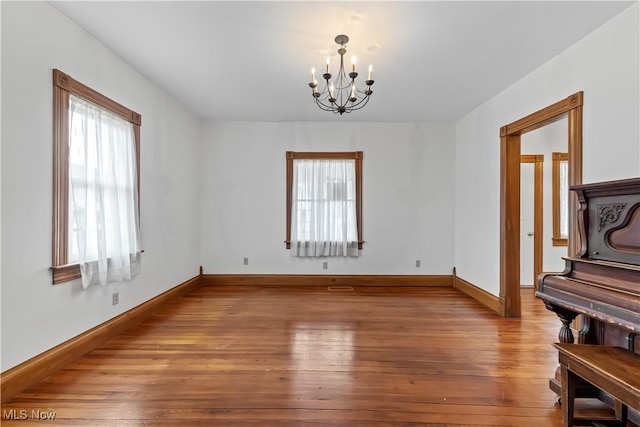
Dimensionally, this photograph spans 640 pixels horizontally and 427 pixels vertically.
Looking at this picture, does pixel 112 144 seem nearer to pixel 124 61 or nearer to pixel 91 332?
pixel 124 61

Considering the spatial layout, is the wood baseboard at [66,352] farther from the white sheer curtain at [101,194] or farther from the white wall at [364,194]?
the white wall at [364,194]

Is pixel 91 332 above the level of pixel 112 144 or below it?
below

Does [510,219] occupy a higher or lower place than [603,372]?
higher

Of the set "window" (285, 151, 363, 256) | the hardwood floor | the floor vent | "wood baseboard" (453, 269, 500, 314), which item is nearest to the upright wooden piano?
the hardwood floor

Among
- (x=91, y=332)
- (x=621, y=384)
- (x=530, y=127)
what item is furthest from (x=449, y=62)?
(x=91, y=332)

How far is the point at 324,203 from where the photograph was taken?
16.2 ft

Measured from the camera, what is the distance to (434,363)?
2412 millimetres

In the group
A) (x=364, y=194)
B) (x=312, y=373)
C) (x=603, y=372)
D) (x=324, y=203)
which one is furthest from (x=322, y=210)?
(x=603, y=372)

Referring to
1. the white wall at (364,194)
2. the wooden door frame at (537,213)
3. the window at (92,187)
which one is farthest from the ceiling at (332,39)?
the wooden door frame at (537,213)

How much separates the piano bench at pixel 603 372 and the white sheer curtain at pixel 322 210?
346 centimetres

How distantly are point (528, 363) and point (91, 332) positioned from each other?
3.78 meters

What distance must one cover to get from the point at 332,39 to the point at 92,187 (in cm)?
246

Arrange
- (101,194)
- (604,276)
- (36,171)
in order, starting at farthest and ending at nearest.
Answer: (101,194) → (36,171) → (604,276)

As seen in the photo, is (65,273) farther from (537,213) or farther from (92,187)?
(537,213)
